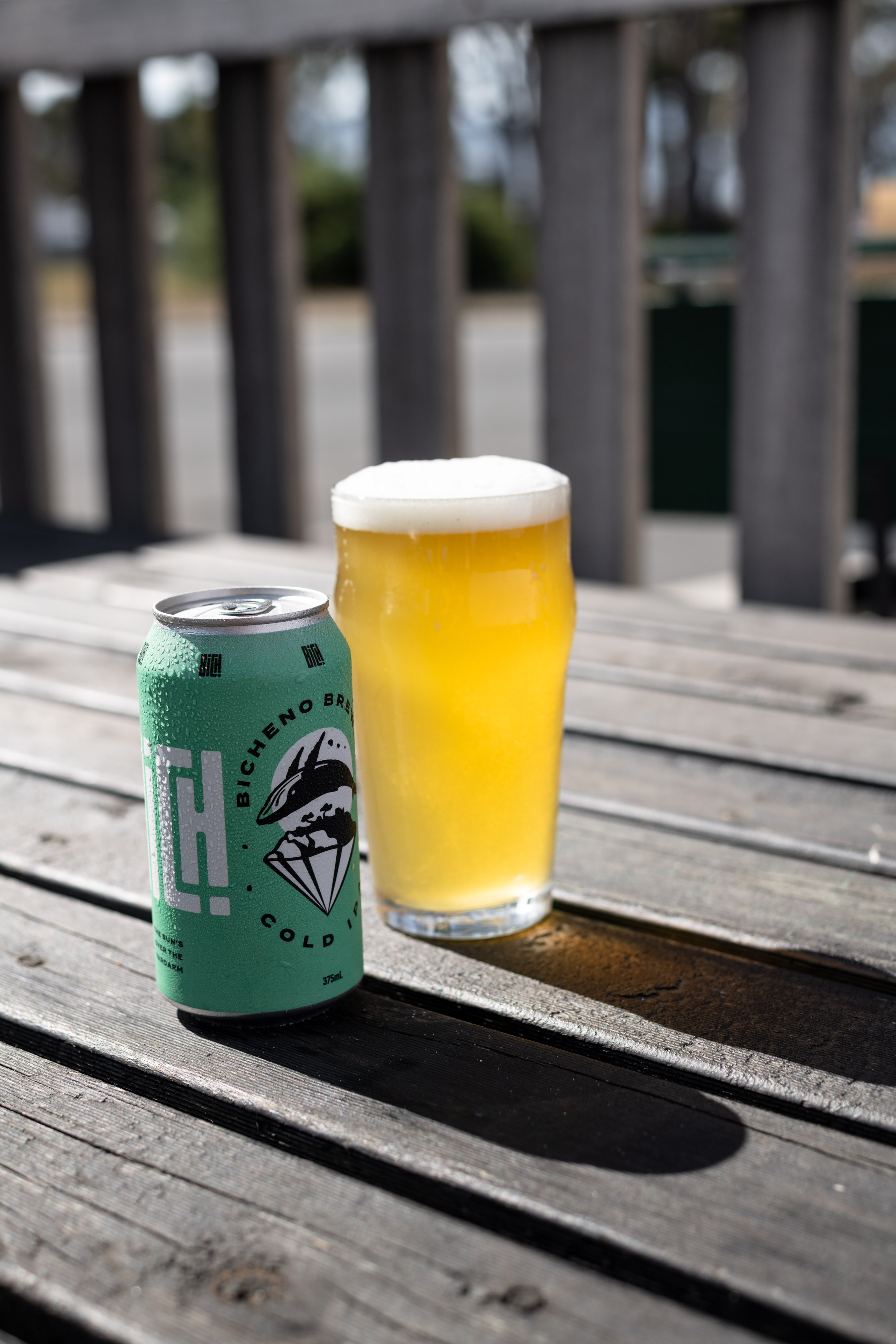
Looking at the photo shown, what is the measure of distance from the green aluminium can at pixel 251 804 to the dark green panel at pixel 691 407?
2404 mm

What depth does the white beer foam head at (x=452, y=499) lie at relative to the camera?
3.43 ft

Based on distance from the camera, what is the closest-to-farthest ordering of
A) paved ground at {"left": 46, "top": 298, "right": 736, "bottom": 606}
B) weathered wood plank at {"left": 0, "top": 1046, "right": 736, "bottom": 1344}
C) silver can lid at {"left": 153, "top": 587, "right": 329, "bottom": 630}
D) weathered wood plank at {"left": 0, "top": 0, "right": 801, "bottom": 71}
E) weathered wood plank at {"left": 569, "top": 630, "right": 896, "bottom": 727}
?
weathered wood plank at {"left": 0, "top": 1046, "right": 736, "bottom": 1344}
silver can lid at {"left": 153, "top": 587, "right": 329, "bottom": 630}
weathered wood plank at {"left": 569, "top": 630, "right": 896, "bottom": 727}
weathered wood plank at {"left": 0, "top": 0, "right": 801, "bottom": 71}
paved ground at {"left": 46, "top": 298, "right": 736, "bottom": 606}

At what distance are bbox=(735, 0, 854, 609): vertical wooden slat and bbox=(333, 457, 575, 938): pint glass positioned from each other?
4.39 ft

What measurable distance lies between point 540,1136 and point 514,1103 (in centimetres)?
4

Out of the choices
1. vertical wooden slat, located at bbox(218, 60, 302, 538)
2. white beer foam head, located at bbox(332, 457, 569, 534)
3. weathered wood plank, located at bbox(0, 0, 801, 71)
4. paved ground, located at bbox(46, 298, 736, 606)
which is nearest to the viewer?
white beer foam head, located at bbox(332, 457, 569, 534)

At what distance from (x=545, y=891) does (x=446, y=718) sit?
0.18 metres

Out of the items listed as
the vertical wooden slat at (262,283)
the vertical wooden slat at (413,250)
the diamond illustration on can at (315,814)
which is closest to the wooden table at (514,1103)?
the diamond illustration on can at (315,814)

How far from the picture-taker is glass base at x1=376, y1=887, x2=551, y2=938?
1124 millimetres

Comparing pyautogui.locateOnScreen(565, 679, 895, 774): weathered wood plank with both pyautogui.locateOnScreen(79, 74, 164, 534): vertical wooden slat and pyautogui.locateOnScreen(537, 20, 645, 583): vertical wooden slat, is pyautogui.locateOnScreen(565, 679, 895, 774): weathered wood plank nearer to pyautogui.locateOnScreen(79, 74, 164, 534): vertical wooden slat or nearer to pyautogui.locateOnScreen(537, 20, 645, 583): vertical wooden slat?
pyautogui.locateOnScreen(537, 20, 645, 583): vertical wooden slat

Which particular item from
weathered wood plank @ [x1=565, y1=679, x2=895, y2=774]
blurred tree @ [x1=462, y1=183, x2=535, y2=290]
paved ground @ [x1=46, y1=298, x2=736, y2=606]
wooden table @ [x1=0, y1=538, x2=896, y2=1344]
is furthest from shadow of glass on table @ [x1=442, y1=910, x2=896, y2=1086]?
blurred tree @ [x1=462, y1=183, x2=535, y2=290]

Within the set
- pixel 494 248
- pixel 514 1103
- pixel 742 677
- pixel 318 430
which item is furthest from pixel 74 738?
pixel 494 248

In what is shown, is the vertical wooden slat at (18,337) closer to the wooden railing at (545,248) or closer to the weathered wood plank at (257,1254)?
the wooden railing at (545,248)

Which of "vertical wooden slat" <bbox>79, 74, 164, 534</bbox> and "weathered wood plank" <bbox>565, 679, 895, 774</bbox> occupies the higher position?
"vertical wooden slat" <bbox>79, 74, 164, 534</bbox>

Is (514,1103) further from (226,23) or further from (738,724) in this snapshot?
(226,23)
